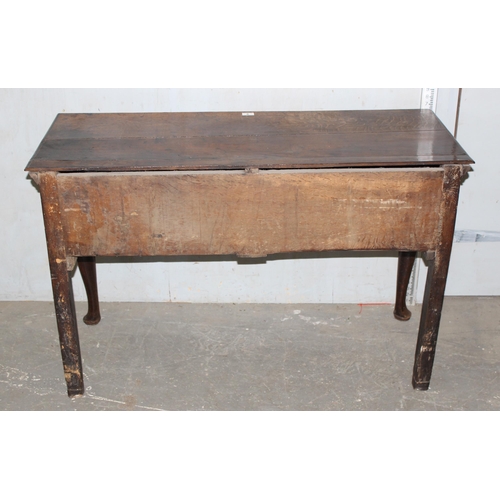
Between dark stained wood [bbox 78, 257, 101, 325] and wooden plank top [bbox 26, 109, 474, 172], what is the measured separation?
673 mm

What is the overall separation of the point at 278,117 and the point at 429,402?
135cm

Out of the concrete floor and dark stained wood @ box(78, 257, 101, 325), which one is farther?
dark stained wood @ box(78, 257, 101, 325)

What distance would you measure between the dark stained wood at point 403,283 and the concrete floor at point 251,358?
0.06m

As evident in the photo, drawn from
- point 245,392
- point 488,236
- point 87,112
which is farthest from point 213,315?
point 488,236

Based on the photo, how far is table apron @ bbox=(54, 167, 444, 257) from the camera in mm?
2615

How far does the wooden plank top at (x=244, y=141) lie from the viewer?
2.61m

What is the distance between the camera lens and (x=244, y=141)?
2.82 metres

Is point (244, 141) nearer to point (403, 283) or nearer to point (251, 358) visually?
point (251, 358)

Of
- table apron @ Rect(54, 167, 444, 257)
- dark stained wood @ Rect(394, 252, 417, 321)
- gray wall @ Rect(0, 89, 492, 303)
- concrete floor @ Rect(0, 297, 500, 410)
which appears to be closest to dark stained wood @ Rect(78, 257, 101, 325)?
concrete floor @ Rect(0, 297, 500, 410)

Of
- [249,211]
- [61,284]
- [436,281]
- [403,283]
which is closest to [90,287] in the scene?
[61,284]

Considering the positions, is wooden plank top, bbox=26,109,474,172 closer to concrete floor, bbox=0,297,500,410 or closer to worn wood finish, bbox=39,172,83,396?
worn wood finish, bbox=39,172,83,396

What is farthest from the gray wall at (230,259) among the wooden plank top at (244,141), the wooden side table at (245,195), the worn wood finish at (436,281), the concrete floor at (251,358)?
the worn wood finish at (436,281)

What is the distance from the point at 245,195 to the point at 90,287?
1.11 m

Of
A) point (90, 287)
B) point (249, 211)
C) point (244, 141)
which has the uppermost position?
point (244, 141)
